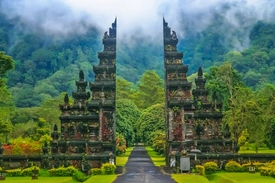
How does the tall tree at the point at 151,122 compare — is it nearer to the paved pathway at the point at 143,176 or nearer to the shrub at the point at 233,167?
the paved pathway at the point at 143,176

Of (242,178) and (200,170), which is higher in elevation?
(200,170)

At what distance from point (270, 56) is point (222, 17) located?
4008 centimetres

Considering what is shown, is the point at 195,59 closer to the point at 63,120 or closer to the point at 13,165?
the point at 63,120

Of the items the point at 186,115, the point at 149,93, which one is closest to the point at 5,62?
the point at 186,115

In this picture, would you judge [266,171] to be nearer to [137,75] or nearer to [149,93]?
[149,93]

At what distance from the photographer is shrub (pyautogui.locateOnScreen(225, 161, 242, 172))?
32.8m

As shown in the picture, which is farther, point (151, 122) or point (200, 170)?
point (151, 122)

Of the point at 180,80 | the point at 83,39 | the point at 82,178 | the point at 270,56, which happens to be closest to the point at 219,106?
the point at 180,80

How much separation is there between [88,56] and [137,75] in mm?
21724

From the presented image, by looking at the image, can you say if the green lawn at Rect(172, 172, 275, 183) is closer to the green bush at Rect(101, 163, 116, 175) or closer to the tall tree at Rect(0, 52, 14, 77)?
the green bush at Rect(101, 163, 116, 175)

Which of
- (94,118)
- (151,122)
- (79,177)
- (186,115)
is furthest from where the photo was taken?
(151,122)

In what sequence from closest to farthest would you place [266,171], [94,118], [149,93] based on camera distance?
[266,171] < [94,118] < [149,93]

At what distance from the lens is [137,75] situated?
173875 mm

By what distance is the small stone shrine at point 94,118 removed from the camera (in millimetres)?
42844
